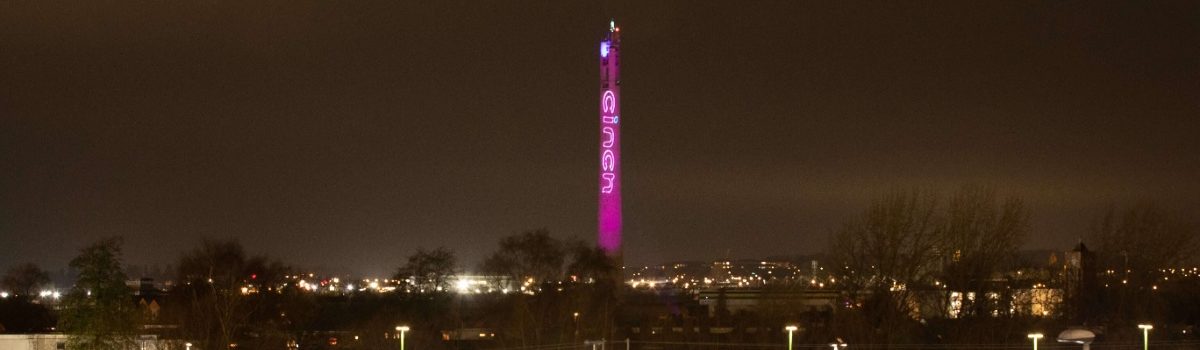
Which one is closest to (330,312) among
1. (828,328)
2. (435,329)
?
(435,329)

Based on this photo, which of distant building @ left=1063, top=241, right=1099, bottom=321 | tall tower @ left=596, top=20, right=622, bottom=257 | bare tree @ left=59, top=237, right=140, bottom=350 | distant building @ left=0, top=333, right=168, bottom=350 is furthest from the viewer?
tall tower @ left=596, top=20, right=622, bottom=257

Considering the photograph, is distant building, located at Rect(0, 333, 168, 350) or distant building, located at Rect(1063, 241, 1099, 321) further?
distant building, located at Rect(1063, 241, 1099, 321)

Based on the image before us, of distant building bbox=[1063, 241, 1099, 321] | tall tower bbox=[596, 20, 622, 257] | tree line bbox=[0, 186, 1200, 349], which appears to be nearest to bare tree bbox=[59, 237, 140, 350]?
tree line bbox=[0, 186, 1200, 349]

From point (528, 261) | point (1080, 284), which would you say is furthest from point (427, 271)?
point (1080, 284)

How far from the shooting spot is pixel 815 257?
39125 millimetres

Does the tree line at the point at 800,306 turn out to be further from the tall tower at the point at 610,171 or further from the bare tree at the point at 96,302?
the tall tower at the point at 610,171

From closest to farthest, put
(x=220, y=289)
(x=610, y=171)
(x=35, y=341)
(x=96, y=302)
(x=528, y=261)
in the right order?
(x=96, y=302), (x=35, y=341), (x=220, y=289), (x=528, y=261), (x=610, y=171)

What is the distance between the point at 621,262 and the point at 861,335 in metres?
39.0

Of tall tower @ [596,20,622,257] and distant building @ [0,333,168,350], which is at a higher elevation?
tall tower @ [596,20,622,257]

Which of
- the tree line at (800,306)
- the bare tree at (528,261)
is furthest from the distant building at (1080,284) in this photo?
the bare tree at (528,261)

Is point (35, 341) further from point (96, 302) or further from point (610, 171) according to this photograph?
point (610, 171)

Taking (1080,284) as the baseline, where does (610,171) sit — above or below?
above

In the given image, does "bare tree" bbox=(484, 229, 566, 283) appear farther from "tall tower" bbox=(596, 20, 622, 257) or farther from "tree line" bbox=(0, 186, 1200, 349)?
"tall tower" bbox=(596, 20, 622, 257)

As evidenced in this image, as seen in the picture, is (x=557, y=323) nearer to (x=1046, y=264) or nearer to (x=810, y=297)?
(x=810, y=297)
